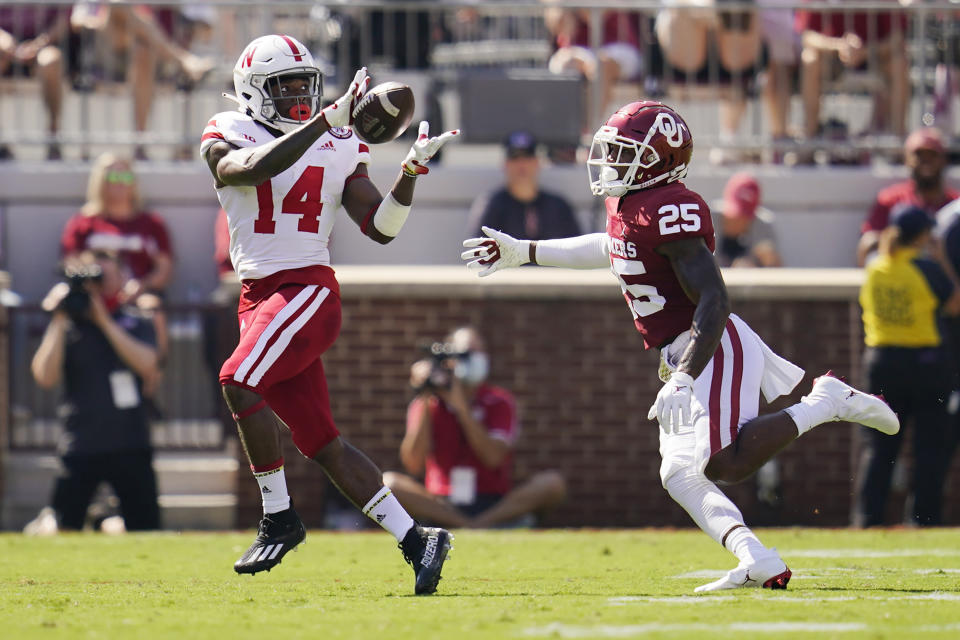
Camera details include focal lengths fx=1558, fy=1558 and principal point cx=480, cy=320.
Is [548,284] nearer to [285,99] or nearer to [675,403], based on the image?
[285,99]

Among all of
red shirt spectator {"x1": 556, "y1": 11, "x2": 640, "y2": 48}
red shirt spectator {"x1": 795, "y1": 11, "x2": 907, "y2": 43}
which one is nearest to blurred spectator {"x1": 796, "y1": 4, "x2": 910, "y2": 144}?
red shirt spectator {"x1": 795, "y1": 11, "x2": 907, "y2": 43}

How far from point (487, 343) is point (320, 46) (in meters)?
3.02

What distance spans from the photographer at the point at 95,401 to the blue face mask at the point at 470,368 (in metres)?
1.96

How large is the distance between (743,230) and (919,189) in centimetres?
129

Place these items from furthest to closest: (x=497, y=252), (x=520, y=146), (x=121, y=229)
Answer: (x=520, y=146)
(x=121, y=229)
(x=497, y=252)

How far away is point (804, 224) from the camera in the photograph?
12352 millimetres

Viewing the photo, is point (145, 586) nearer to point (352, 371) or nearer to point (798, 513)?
point (352, 371)

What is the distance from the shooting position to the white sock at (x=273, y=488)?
615cm

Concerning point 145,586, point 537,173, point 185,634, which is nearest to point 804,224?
point 537,173

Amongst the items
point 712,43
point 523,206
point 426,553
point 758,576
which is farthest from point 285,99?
point 712,43

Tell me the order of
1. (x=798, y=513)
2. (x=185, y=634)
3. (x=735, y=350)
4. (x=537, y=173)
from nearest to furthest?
(x=185, y=634)
(x=735, y=350)
(x=798, y=513)
(x=537, y=173)

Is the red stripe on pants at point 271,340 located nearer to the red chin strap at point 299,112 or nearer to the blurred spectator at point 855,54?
the red chin strap at point 299,112

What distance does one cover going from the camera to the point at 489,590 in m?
5.98

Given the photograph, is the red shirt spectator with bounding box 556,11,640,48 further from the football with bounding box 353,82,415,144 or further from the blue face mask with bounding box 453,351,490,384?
the football with bounding box 353,82,415,144
